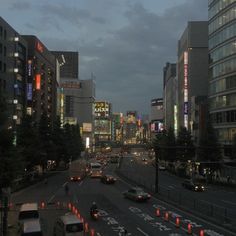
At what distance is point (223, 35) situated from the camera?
89938 millimetres

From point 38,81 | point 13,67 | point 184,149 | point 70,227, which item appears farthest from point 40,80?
point 70,227

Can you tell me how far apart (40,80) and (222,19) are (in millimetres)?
60947

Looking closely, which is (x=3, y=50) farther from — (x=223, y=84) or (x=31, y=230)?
(x=31, y=230)

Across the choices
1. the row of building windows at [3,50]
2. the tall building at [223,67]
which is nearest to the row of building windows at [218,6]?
the tall building at [223,67]

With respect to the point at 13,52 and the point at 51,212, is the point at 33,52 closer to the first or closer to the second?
the point at 13,52

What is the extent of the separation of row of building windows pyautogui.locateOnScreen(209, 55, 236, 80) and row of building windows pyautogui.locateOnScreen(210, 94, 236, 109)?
4.37 metres

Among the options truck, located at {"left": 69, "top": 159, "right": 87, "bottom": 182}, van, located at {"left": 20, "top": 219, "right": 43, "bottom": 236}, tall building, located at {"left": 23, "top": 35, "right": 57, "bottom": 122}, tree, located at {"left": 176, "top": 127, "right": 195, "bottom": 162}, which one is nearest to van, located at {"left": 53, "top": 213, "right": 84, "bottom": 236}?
van, located at {"left": 20, "top": 219, "right": 43, "bottom": 236}

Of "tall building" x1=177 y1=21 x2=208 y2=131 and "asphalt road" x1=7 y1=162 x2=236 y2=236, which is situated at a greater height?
"tall building" x1=177 y1=21 x2=208 y2=131

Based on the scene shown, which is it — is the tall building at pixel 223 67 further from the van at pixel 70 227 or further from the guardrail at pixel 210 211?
the van at pixel 70 227

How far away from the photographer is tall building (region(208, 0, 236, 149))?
86375mm

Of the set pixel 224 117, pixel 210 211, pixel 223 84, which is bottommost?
pixel 210 211

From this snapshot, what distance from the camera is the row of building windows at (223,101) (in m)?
87.2

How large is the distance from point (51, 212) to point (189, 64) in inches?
4104

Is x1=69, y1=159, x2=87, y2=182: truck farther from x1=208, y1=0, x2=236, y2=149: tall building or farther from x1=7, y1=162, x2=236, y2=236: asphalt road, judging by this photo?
x1=208, y1=0, x2=236, y2=149: tall building
